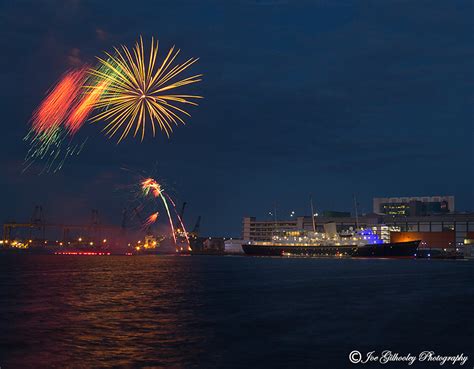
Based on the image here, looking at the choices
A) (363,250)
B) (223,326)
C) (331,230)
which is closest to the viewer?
(223,326)

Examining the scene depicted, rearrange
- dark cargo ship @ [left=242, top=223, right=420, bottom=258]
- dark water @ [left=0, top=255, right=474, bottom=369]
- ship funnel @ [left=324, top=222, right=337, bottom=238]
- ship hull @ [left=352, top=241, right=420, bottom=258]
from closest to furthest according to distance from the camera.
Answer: dark water @ [left=0, top=255, right=474, bottom=369]
ship hull @ [left=352, top=241, right=420, bottom=258]
dark cargo ship @ [left=242, top=223, right=420, bottom=258]
ship funnel @ [left=324, top=222, right=337, bottom=238]

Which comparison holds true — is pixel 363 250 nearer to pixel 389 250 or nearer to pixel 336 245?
pixel 389 250

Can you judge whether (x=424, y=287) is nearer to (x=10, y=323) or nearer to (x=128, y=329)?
(x=128, y=329)

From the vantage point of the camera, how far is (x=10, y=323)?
33.5m

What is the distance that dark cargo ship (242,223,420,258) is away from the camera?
166500mm

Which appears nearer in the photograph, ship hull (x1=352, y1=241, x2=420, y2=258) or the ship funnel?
ship hull (x1=352, y1=241, x2=420, y2=258)

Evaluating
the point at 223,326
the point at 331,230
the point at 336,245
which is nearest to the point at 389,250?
the point at 336,245

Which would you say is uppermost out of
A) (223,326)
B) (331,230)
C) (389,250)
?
(331,230)

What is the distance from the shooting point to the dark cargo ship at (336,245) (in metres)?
166

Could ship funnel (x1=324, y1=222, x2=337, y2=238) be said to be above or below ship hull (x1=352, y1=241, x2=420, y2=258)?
above

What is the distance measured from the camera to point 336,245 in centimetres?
17262

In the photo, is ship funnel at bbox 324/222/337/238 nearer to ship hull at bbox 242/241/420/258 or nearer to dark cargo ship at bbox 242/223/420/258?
dark cargo ship at bbox 242/223/420/258

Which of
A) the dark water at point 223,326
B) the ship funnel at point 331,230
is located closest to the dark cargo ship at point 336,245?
the ship funnel at point 331,230

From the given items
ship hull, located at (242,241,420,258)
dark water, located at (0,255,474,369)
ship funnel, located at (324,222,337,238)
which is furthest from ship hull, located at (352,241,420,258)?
dark water, located at (0,255,474,369)
